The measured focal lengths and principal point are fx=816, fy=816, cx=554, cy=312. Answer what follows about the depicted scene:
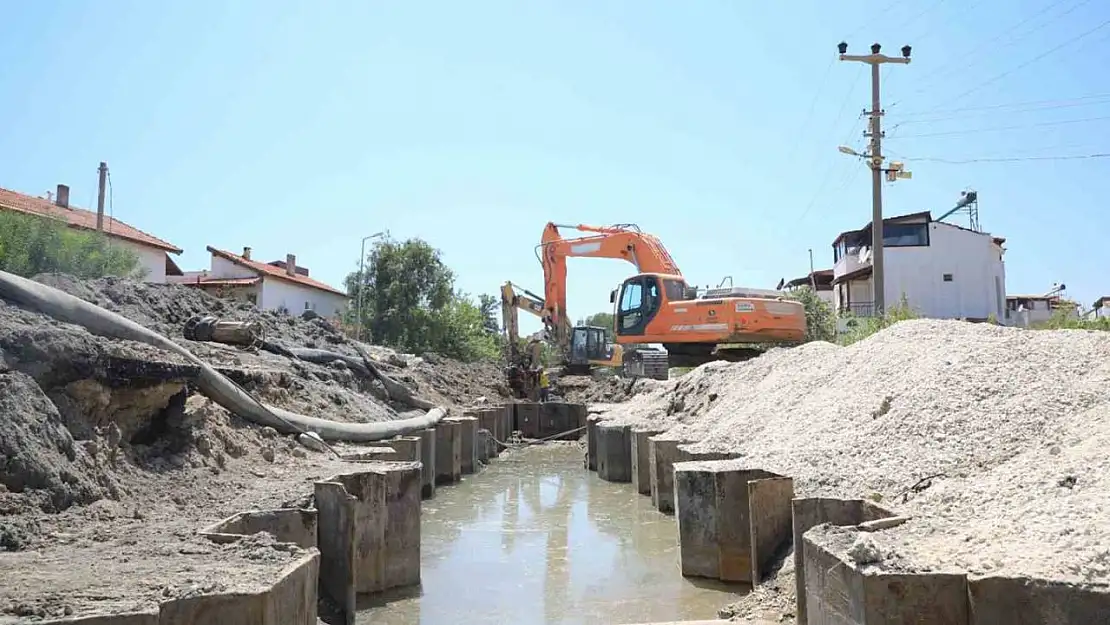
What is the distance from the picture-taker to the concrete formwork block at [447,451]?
49.6 ft

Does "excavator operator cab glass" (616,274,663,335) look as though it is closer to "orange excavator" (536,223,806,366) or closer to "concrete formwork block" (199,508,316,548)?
"orange excavator" (536,223,806,366)

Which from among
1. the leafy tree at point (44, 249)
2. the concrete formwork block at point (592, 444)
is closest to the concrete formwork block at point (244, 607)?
the leafy tree at point (44, 249)

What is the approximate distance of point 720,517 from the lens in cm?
753

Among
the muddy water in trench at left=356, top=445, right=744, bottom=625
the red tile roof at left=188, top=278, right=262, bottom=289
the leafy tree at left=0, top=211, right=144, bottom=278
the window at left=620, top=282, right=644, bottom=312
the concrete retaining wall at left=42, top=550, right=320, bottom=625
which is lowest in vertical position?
the muddy water in trench at left=356, top=445, right=744, bottom=625

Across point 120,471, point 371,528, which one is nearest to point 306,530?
point 371,528

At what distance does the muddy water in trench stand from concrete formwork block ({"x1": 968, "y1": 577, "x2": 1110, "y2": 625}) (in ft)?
10.5

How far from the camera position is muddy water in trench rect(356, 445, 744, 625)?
7.14 meters

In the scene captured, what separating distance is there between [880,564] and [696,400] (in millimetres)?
10555

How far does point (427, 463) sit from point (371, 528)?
6065mm

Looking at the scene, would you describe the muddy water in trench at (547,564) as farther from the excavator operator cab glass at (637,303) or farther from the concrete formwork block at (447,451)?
the excavator operator cab glass at (637,303)

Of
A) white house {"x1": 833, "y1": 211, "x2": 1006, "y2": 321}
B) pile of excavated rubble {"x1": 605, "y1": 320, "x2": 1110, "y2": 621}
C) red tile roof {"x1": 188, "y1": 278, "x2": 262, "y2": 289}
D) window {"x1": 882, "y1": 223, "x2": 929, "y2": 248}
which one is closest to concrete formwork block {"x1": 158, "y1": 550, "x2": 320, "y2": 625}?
pile of excavated rubble {"x1": 605, "y1": 320, "x2": 1110, "y2": 621}

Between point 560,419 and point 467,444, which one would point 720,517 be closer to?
point 467,444

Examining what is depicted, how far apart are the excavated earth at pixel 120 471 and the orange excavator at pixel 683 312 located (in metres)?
8.93

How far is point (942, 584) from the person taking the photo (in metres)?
4.06
